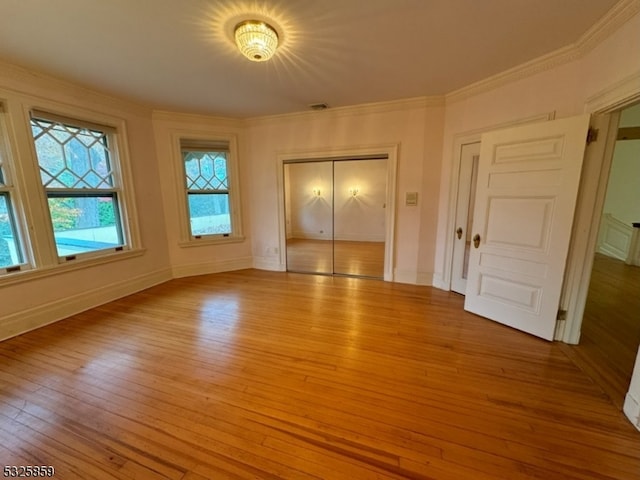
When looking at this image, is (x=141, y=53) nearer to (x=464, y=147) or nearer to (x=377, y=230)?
(x=464, y=147)

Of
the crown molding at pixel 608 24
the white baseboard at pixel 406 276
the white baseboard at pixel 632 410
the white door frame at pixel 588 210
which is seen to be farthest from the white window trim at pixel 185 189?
the white baseboard at pixel 632 410

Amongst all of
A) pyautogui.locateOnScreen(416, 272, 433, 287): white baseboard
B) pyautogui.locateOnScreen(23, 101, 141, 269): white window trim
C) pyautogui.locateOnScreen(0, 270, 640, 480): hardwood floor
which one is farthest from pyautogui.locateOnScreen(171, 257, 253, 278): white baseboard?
pyautogui.locateOnScreen(416, 272, 433, 287): white baseboard

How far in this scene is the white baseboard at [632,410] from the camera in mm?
1523

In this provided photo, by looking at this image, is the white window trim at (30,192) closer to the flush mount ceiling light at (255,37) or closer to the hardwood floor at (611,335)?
the flush mount ceiling light at (255,37)

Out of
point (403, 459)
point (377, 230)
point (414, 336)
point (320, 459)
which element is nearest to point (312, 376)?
point (320, 459)

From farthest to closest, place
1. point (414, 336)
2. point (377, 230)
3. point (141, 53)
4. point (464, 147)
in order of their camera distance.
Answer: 1. point (377, 230)
2. point (464, 147)
3. point (414, 336)
4. point (141, 53)

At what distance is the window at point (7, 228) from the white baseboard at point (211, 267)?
72.7 inches

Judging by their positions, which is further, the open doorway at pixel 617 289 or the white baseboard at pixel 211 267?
the white baseboard at pixel 211 267

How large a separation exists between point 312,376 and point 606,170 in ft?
9.35

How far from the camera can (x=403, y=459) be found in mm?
1354

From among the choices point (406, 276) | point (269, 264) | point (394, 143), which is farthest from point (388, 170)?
point (269, 264)

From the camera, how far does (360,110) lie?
374 cm

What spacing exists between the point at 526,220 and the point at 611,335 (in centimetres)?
141

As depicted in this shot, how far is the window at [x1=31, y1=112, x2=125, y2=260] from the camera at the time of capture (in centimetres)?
286
